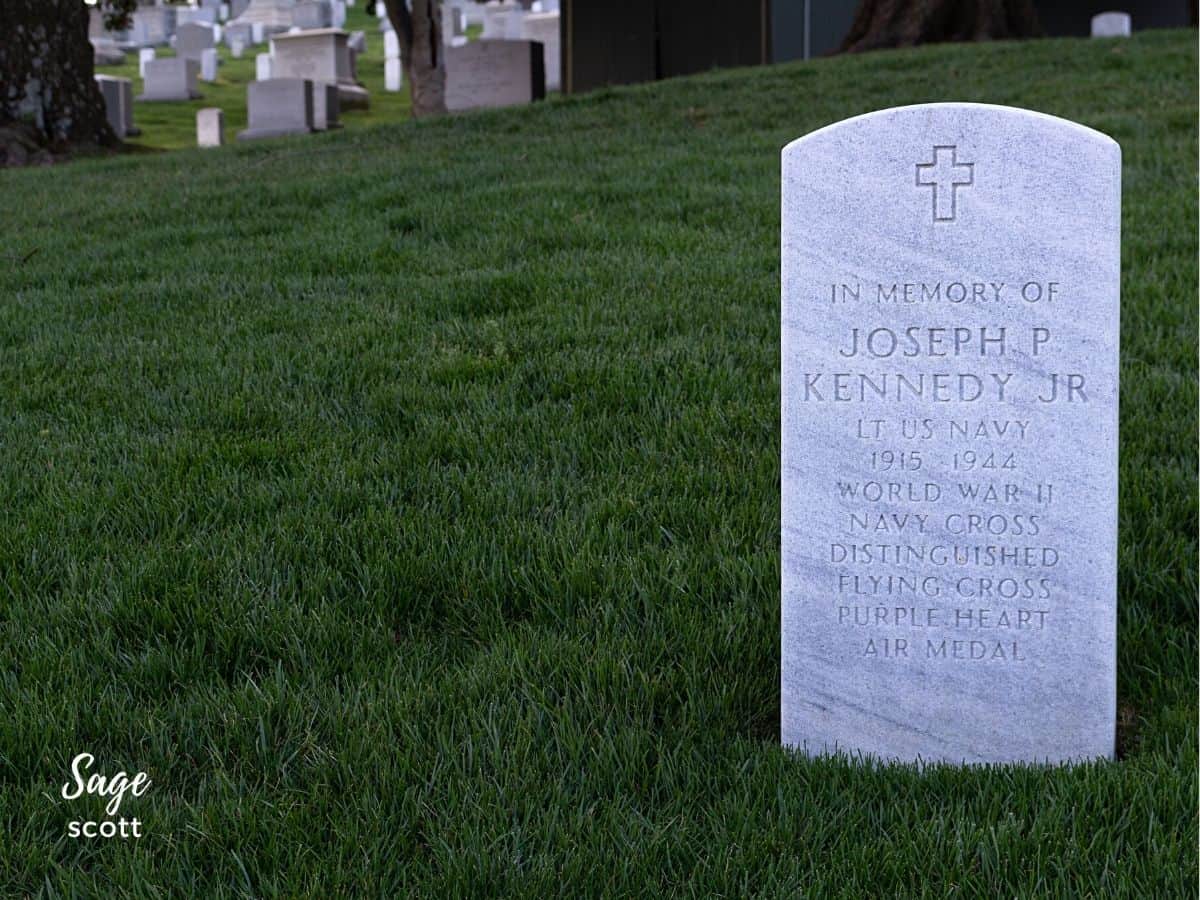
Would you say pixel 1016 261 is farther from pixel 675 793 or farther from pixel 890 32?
pixel 890 32

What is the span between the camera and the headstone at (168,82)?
29.3 meters

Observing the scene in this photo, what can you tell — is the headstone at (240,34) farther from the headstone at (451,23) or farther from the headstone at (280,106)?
the headstone at (280,106)

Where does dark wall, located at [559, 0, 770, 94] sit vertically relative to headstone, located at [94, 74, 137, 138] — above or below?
above

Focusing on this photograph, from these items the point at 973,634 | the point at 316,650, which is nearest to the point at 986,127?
the point at 973,634

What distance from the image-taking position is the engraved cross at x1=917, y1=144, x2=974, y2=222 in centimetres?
275

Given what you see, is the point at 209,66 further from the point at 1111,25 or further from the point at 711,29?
the point at 1111,25

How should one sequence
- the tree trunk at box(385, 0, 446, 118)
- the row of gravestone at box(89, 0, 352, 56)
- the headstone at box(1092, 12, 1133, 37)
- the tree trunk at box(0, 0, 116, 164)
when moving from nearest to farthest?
the tree trunk at box(0, 0, 116, 164), the tree trunk at box(385, 0, 446, 118), the headstone at box(1092, 12, 1133, 37), the row of gravestone at box(89, 0, 352, 56)

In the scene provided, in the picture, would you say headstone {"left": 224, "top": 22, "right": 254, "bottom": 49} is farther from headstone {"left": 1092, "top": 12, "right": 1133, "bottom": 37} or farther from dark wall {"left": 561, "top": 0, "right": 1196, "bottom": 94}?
headstone {"left": 1092, "top": 12, "right": 1133, "bottom": 37}

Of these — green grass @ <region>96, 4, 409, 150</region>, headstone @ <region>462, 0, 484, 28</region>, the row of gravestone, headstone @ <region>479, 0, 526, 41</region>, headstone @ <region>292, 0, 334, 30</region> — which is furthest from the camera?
headstone @ <region>462, 0, 484, 28</region>

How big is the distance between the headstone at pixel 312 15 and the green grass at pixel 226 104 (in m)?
4.14

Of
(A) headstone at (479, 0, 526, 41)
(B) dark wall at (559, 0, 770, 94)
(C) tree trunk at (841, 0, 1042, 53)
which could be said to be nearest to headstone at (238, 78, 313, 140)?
(B) dark wall at (559, 0, 770, 94)

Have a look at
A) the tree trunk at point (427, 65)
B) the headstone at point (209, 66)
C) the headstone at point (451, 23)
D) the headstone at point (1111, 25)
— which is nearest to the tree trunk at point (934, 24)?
the headstone at point (1111, 25)

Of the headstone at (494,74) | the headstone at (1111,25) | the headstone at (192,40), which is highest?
the headstone at (192,40)

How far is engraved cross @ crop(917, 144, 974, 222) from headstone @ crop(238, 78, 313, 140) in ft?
67.2
